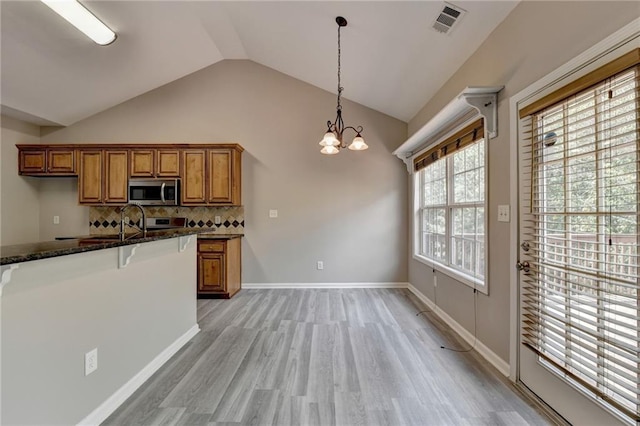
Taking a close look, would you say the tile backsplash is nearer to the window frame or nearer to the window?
the window frame

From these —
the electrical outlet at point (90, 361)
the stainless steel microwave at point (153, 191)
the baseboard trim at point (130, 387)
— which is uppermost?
the stainless steel microwave at point (153, 191)

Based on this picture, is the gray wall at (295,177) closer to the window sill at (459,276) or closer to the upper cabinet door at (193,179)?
the upper cabinet door at (193,179)

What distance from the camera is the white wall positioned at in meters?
4.05

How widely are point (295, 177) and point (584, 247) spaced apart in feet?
11.9

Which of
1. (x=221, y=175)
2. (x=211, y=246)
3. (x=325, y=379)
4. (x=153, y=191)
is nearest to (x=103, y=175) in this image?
(x=153, y=191)

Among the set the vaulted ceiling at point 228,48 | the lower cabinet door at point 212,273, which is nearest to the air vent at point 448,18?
the vaulted ceiling at point 228,48

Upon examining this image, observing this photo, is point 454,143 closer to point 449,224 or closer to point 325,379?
point 449,224

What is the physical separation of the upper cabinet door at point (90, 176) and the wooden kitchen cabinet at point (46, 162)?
0.16 metres

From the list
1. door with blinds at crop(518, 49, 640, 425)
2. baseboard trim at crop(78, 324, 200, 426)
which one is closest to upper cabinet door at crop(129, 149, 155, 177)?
baseboard trim at crop(78, 324, 200, 426)

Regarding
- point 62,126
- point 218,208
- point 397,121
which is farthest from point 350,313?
point 62,126

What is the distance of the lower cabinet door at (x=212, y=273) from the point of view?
391 cm

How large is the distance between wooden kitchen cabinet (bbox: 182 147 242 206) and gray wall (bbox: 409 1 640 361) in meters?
3.11

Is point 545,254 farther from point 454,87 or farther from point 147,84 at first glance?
point 147,84

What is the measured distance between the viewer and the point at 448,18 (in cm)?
233
